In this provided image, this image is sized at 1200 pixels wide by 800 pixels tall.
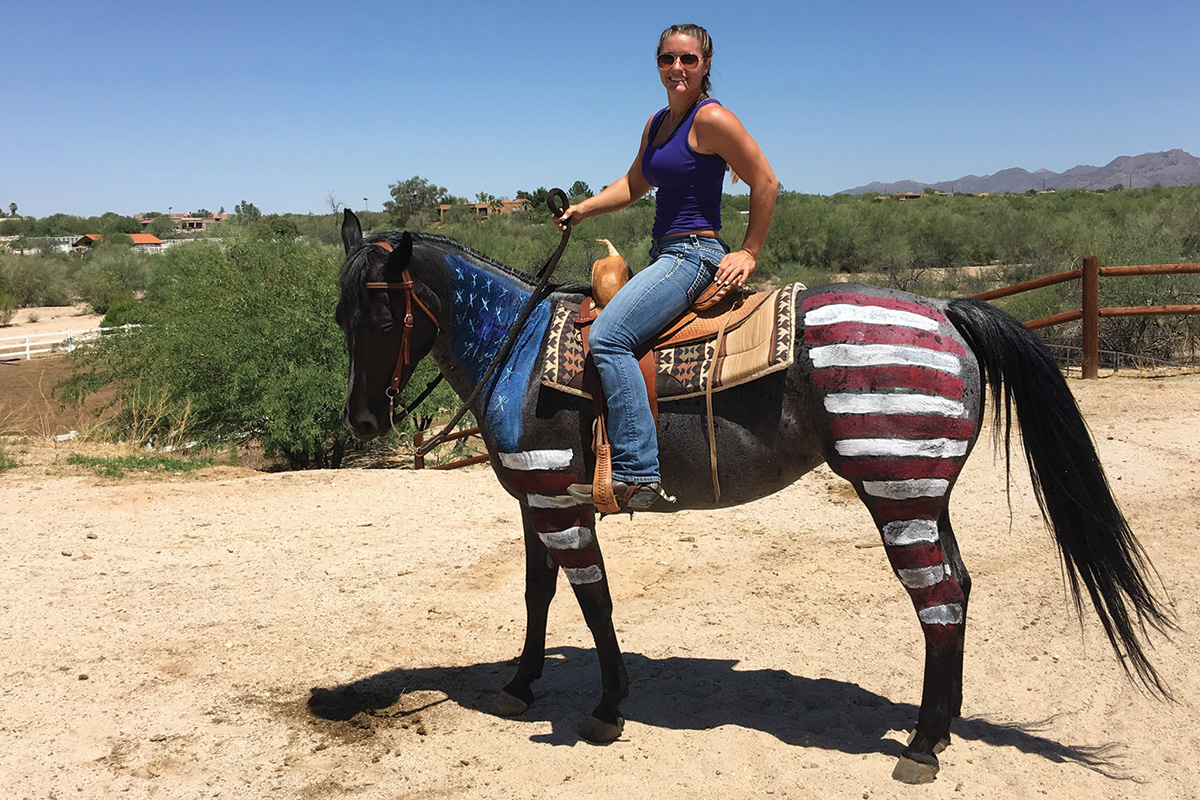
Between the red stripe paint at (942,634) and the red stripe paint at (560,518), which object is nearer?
the red stripe paint at (942,634)

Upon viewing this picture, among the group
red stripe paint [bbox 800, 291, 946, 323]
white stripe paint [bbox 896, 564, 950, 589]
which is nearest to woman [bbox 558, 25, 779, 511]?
red stripe paint [bbox 800, 291, 946, 323]

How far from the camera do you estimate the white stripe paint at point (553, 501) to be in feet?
11.9

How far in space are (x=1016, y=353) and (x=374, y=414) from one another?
2.71 metres

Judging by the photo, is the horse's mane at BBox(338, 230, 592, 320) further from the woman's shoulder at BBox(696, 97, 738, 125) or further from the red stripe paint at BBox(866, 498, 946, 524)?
the red stripe paint at BBox(866, 498, 946, 524)

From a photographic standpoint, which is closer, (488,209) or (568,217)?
(568,217)

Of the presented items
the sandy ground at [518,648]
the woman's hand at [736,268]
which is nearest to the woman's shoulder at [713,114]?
the woman's hand at [736,268]

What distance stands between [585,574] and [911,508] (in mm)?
1391

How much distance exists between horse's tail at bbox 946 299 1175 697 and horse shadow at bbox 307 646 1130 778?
663 millimetres

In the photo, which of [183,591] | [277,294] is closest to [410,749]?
[183,591]

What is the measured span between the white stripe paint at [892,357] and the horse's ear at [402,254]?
1.80 meters

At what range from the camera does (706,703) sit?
414 centimetres

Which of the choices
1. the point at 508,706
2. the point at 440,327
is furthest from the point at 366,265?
the point at 508,706

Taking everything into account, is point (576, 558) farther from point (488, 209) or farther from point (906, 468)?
point (488, 209)

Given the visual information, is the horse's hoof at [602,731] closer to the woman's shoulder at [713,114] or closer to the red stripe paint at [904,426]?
the red stripe paint at [904,426]
